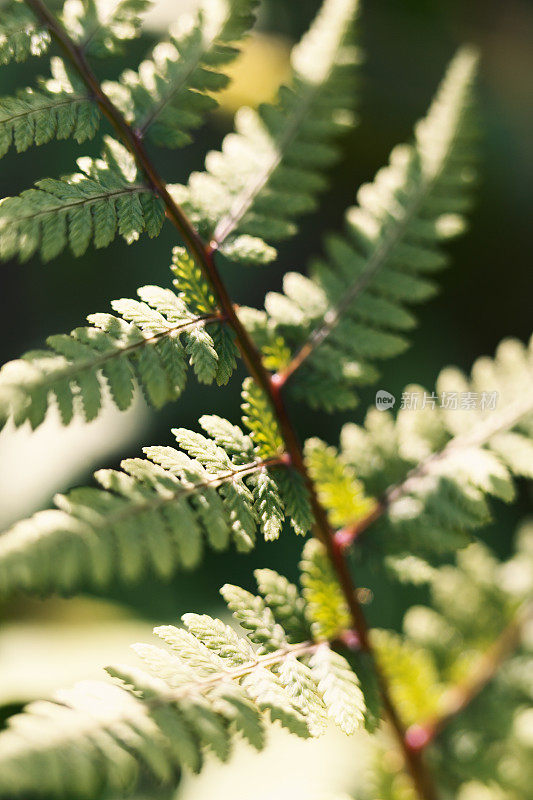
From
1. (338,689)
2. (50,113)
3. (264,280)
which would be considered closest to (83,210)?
(50,113)

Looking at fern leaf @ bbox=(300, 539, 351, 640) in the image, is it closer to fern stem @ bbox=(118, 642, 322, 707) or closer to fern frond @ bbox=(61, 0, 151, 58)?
fern stem @ bbox=(118, 642, 322, 707)

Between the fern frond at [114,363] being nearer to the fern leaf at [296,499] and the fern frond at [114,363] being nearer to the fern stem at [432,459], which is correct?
the fern leaf at [296,499]

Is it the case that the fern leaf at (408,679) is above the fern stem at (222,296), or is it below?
below

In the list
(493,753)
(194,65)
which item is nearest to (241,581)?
(493,753)

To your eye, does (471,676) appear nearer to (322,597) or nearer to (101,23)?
(322,597)

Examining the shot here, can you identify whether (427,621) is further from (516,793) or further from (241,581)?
(241,581)

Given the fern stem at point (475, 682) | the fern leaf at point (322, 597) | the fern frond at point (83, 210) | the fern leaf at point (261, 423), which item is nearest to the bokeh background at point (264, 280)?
the fern stem at point (475, 682)

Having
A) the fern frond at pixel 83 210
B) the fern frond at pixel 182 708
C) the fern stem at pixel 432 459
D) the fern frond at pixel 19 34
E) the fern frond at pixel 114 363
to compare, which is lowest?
the fern frond at pixel 182 708
